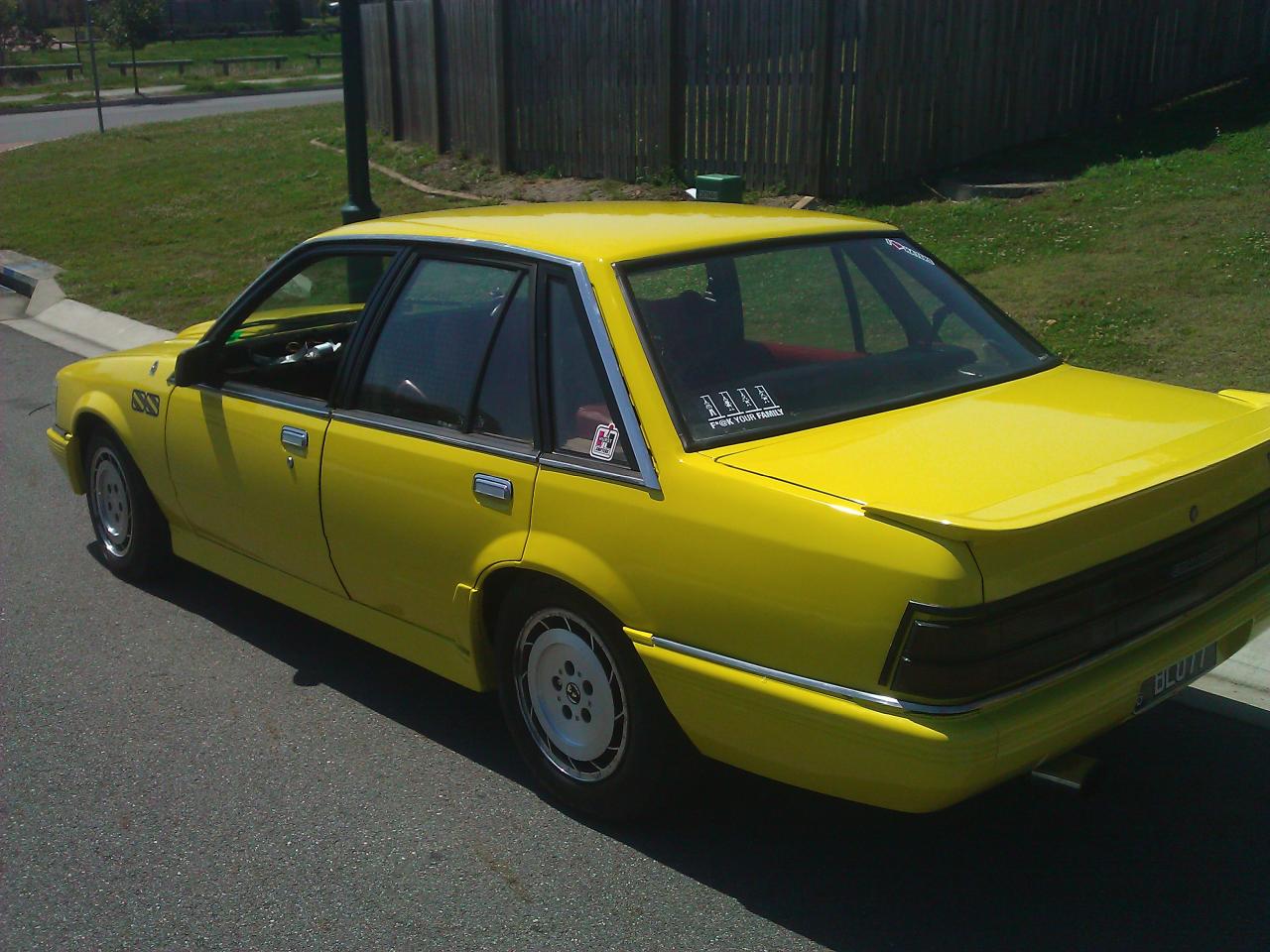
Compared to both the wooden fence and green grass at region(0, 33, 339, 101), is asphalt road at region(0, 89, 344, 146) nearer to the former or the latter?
green grass at region(0, 33, 339, 101)

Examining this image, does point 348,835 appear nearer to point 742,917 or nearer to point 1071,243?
point 742,917

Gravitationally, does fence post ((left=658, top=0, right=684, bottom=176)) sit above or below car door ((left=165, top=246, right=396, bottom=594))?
above

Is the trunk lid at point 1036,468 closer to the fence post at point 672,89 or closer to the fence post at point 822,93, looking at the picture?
the fence post at point 822,93

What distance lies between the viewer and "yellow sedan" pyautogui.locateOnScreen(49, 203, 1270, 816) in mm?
2994

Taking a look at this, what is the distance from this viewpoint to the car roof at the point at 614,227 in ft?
13.0

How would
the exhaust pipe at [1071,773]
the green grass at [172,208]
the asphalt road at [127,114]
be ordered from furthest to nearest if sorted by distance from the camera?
1. the asphalt road at [127,114]
2. the green grass at [172,208]
3. the exhaust pipe at [1071,773]

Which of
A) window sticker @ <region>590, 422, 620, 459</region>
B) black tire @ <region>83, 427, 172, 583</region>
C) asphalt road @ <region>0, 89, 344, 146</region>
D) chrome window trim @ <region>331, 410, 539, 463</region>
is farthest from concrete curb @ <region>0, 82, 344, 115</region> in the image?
window sticker @ <region>590, 422, 620, 459</region>

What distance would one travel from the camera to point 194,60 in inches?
2005

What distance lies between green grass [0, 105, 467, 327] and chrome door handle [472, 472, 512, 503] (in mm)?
8602

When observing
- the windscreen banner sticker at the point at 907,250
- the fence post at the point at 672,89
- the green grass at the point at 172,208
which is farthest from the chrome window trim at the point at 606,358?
the fence post at the point at 672,89

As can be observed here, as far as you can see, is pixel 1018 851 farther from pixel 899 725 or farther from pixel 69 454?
pixel 69 454

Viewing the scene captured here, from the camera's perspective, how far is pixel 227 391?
493cm

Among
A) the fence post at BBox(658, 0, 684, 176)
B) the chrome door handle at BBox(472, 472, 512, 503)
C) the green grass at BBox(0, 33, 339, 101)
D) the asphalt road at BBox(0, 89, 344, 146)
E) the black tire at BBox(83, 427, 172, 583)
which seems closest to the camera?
the chrome door handle at BBox(472, 472, 512, 503)

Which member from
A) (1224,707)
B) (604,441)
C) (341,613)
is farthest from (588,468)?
(1224,707)
